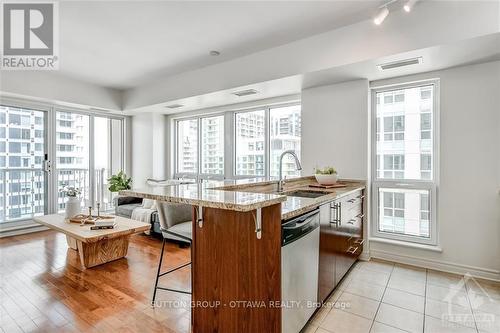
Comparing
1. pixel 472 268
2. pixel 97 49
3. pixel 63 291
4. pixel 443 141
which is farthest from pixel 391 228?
pixel 97 49

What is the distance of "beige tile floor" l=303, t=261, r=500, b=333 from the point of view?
77.9 inches

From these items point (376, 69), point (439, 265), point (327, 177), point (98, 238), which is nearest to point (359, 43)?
point (376, 69)

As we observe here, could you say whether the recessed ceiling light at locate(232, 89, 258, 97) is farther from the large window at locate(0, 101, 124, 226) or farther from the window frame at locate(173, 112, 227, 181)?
the large window at locate(0, 101, 124, 226)

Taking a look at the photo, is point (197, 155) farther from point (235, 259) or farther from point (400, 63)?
point (235, 259)

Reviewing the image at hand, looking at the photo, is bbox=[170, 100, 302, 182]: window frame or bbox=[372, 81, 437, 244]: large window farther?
bbox=[170, 100, 302, 182]: window frame

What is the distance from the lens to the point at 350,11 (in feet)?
8.27

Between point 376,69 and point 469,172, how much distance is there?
1.51 meters

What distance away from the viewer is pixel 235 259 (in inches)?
63.2

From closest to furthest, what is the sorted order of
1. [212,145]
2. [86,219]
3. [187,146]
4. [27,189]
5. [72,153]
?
1. [86,219]
2. [27,189]
3. [72,153]
4. [212,145]
5. [187,146]

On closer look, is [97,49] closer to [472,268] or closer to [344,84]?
[344,84]

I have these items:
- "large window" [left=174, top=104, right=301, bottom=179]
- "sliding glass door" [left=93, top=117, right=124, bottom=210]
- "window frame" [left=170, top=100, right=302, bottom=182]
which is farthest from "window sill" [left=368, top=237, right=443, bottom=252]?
"sliding glass door" [left=93, top=117, right=124, bottom=210]

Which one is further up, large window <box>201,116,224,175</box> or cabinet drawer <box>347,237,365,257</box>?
large window <box>201,116,224,175</box>

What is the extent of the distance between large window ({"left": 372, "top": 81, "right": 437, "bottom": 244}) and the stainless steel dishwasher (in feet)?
6.42

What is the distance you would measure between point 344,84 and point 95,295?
3627 mm
